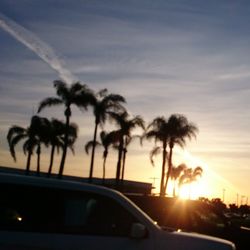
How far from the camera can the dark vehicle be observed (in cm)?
1354

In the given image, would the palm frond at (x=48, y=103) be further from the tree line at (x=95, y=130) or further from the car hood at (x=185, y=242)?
the car hood at (x=185, y=242)

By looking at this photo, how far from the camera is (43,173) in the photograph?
76812mm

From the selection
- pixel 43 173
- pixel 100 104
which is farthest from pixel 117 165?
pixel 43 173

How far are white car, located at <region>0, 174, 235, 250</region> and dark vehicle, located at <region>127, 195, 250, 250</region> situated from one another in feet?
17.8

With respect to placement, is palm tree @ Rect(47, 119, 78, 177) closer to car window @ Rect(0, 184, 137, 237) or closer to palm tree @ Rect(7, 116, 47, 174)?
palm tree @ Rect(7, 116, 47, 174)

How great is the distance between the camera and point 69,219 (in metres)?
7.66

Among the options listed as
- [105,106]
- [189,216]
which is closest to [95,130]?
[105,106]

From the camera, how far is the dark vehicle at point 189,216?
44.4 ft

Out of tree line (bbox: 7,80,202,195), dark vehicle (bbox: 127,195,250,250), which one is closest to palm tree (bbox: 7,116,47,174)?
tree line (bbox: 7,80,202,195)

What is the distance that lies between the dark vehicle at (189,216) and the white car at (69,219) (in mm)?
5422

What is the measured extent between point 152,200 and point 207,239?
602cm

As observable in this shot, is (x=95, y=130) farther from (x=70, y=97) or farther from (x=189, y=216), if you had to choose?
(x=189, y=216)

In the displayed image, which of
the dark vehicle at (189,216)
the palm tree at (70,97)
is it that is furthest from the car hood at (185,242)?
the palm tree at (70,97)

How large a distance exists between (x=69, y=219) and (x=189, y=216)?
20.9 ft
